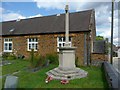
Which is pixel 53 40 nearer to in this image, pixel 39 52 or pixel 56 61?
pixel 39 52

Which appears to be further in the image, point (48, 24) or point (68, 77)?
point (48, 24)

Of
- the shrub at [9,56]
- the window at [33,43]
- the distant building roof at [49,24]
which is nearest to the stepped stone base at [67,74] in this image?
the distant building roof at [49,24]

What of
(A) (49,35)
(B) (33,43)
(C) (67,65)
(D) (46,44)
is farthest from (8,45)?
(C) (67,65)

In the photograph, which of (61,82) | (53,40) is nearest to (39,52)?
(53,40)

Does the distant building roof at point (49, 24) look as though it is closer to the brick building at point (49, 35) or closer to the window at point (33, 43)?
the brick building at point (49, 35)

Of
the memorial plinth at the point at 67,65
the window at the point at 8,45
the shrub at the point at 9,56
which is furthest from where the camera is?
the window at the point at 8,45

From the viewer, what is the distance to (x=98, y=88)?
793 centimetres

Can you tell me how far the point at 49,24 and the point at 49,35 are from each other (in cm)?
265

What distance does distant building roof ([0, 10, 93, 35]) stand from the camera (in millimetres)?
20594

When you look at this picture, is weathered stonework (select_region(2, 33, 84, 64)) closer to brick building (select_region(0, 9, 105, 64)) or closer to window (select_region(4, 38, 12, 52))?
brick building (select_region(0, 9, 105, 64))

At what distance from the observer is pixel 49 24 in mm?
23516

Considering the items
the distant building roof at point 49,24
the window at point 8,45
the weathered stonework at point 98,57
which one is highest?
the distant building roof at point 49,24

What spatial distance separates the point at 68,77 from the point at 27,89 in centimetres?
284

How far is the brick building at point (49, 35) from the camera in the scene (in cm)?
1933
